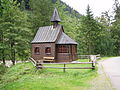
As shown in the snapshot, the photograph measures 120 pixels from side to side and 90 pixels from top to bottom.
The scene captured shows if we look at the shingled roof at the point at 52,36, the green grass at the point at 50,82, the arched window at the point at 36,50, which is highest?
the shingled roof at the point at 52,36

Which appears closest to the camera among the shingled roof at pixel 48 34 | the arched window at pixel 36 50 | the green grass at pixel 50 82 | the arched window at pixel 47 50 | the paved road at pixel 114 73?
the green grass at pixel 50 82

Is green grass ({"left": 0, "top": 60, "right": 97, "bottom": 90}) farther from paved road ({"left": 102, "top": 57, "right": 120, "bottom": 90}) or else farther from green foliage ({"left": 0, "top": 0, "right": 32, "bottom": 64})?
green foliage ({"left": 0, "top": 0, "right": 32, "bottom": 64})

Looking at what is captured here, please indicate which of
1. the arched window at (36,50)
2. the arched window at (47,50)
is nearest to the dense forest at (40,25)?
the arched window at (36,50)

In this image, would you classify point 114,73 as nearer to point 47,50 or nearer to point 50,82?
point 50,82

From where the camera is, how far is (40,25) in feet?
100

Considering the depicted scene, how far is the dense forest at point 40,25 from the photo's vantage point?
20391 mm

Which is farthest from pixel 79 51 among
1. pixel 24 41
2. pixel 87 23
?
pixel 24 41

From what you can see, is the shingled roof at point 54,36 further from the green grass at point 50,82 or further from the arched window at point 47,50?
the green grass at point 50,82

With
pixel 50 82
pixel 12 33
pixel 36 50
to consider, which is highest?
pixel 12 33

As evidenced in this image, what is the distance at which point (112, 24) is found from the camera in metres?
35.7

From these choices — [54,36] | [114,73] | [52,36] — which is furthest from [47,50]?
[114,73]

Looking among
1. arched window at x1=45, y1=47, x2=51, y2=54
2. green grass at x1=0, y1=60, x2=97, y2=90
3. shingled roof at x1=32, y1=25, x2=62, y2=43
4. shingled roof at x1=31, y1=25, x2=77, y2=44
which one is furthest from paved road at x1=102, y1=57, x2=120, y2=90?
shingled roof at x1=32, y1=25, x2=62, y2=43

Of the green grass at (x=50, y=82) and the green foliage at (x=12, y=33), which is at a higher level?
the green foliage at (x=12, y=33)

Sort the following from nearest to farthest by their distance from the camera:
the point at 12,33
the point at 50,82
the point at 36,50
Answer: the point at 50,82 < the point at 12,33 < the point at 36,50
